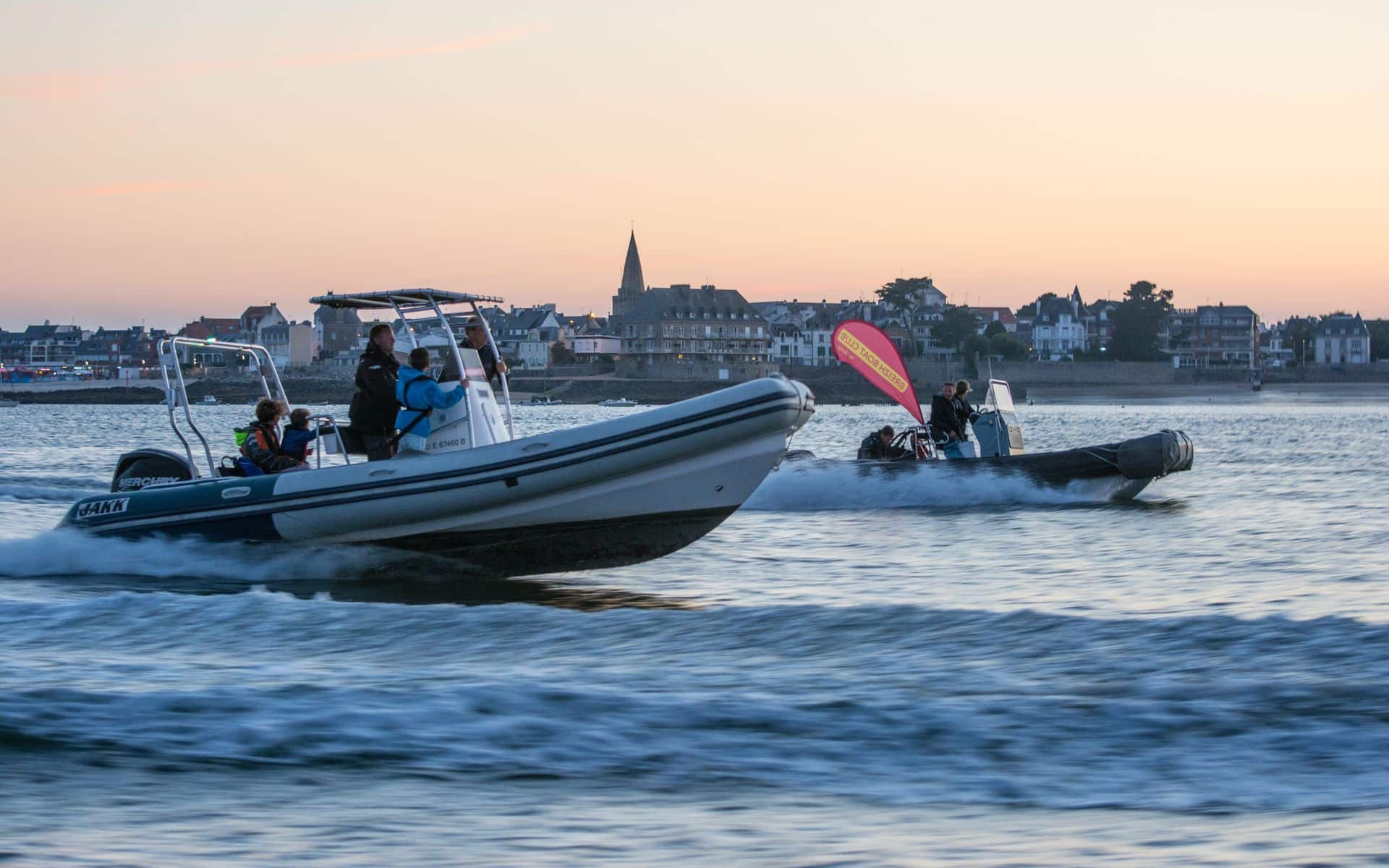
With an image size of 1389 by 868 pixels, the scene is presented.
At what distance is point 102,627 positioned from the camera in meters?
8.16

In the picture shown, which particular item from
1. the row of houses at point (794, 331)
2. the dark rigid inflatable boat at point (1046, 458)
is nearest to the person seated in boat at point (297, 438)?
the dark rigid inflatable boat at point (1046, 458)

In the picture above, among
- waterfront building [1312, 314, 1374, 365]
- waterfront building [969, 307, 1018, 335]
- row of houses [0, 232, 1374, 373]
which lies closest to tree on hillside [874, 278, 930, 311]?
row of houses [0, 232, 1374, 373]

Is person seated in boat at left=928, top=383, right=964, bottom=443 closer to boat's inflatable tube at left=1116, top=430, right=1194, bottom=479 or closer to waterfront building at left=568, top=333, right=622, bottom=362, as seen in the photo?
boat's inflatable tube at left=1116, top=430, right=1194, bottom=479

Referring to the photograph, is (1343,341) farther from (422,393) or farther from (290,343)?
(422,393)

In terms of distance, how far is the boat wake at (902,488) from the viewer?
17797 mm

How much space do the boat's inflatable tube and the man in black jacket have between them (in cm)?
1071

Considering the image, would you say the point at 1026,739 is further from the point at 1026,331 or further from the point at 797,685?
the point at 1026,331

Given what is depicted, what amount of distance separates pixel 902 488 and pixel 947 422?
1037 millimetres

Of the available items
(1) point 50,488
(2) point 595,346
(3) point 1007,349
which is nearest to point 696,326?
(2) point 595,346

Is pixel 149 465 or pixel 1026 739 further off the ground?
pixel 149 465

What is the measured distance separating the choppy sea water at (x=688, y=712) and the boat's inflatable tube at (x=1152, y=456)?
6.36m

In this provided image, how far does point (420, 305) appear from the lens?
1066 centimetres

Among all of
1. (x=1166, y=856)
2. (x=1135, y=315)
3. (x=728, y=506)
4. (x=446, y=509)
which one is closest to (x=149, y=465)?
(x=446, y=509)

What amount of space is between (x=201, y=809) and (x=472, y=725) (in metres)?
1.22
